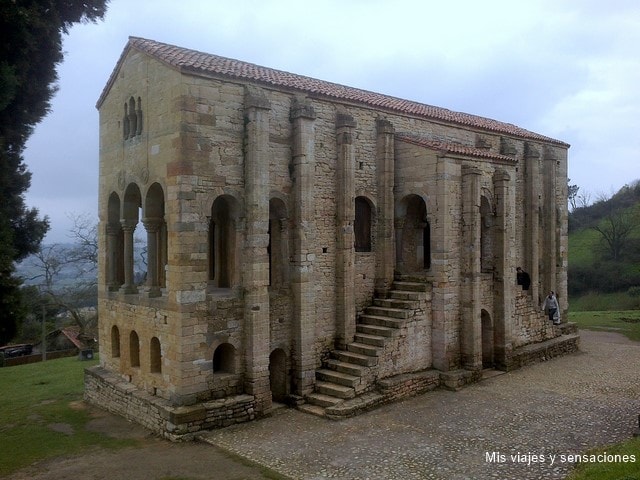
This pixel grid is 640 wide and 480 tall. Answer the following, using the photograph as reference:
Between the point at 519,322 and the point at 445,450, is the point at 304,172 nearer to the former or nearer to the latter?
the point at 445,450

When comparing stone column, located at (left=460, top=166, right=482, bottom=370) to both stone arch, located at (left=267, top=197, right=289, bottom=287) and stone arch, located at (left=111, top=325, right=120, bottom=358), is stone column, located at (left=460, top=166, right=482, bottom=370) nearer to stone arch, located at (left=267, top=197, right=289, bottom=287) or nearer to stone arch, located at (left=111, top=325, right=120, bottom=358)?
stone arch, located at (left=267, top=197, right=289, bottom=287)

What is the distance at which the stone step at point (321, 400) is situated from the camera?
13492 millimetres

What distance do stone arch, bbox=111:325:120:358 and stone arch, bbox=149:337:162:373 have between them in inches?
104

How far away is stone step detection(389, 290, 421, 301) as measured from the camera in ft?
53.6

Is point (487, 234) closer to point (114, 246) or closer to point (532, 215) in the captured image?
point (532, 215)

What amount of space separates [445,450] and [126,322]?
31.3 ft

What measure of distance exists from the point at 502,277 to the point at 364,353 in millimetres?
6267

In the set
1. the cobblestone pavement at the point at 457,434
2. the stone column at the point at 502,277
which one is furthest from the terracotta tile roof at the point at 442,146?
the cobblestone pavement at the point at 457,434

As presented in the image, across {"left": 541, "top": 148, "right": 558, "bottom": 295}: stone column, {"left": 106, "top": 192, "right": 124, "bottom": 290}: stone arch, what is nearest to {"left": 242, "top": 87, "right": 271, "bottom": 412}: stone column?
{"left": 106, "top": 192, "right": 124, "bottom": 290}: stone arch

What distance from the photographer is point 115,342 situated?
52.3ft

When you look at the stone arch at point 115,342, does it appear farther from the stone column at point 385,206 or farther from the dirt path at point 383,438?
the stone column at point 385,206

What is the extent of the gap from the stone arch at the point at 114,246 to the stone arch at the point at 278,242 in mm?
5122

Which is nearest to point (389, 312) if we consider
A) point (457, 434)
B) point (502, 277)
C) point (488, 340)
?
point (488, 340)

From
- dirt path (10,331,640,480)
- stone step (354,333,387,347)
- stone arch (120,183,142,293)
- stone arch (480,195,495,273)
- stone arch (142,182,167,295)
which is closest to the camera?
dirt path (10,331,640,480)
